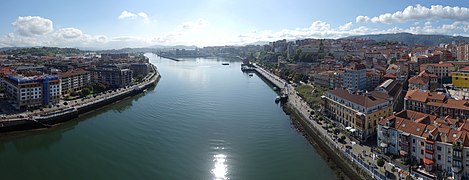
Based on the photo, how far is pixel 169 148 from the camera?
999 cm

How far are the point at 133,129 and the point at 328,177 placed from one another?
278 inches

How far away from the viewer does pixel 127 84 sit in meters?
23.2

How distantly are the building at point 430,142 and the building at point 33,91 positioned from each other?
13196mm

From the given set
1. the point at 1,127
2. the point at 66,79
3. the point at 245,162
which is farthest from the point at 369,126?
the point at 66,79

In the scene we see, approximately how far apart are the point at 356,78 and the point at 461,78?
4228 mm

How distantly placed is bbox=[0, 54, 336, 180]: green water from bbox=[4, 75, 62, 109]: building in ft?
6.74

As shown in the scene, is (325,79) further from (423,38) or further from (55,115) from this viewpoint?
(423,38)

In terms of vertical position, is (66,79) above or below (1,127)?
above

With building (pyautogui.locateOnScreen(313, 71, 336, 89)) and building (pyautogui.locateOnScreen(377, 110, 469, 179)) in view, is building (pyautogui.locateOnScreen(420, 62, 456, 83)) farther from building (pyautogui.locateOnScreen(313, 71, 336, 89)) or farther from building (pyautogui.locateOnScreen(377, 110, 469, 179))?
building (pyautogui.locateOnScreen(377, 110, 469, 179))

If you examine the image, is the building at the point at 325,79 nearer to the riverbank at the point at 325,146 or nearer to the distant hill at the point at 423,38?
the riverbank at the point at 325,146

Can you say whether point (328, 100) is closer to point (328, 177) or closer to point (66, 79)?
point (328, 177)

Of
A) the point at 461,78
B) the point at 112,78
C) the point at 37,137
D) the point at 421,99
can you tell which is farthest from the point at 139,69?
the point at 421,99

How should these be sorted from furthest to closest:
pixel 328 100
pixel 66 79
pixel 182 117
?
pixel 66 79 < pixel 182 117 < pixel 328 100

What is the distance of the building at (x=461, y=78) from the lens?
13.9 meters
